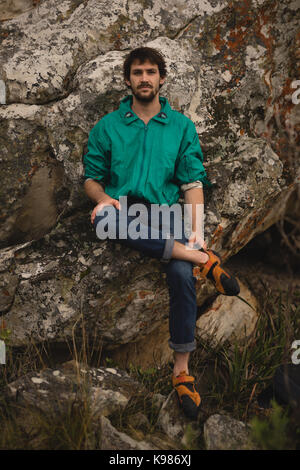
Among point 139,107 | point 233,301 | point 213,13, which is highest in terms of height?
point 213,13

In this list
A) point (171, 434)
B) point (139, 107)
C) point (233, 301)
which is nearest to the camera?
point (171, 434)

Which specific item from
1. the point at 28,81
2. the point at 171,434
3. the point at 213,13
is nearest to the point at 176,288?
the point at 171,434

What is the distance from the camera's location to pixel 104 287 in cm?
333

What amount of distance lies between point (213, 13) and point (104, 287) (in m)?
2.55

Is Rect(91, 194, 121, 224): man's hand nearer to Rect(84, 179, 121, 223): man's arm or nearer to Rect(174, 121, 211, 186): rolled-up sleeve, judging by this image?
Rect(84, 179, 121, 223): man's arm

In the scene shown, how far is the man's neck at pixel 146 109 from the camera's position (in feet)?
10.6

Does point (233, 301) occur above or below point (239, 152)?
below

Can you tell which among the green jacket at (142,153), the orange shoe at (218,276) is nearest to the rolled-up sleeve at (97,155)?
the green jacket at (142,153)

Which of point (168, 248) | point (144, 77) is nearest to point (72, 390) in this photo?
point (168, 248)

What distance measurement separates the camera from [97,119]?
3.51 m

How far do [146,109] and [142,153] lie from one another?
34 cm

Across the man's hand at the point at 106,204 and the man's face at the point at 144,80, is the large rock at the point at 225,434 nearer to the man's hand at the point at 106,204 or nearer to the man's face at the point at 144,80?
the man's hand at the point at 106,204

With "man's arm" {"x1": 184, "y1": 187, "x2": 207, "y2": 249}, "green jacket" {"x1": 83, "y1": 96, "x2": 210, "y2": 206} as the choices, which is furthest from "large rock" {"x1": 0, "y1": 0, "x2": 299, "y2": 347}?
"green jacket" {"x1": 83, "y1": 96, "x2": 210, "y2": 206}

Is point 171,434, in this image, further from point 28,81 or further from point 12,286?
point 28,81
